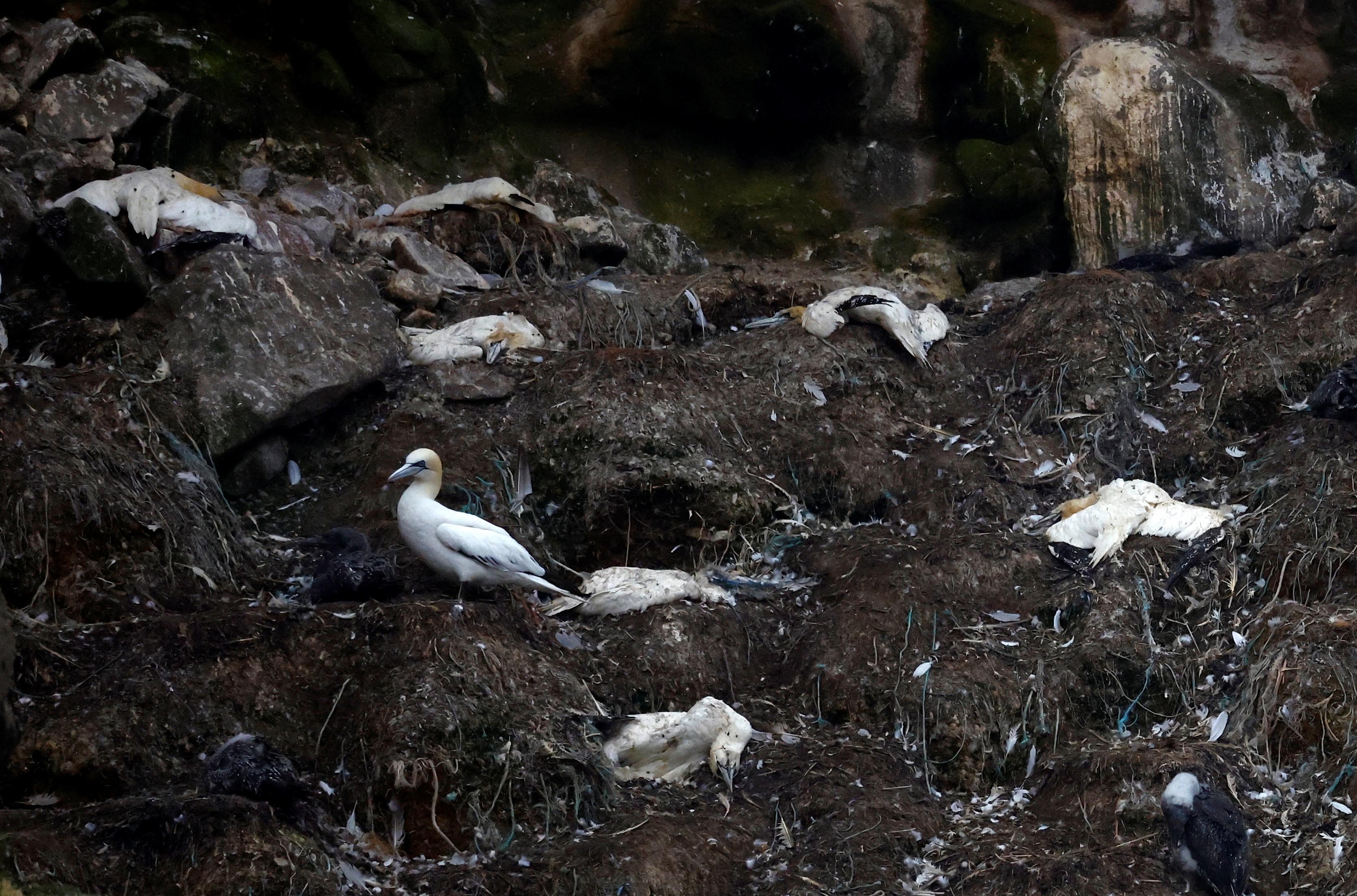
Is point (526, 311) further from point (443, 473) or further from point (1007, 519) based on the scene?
point (1007, 519)

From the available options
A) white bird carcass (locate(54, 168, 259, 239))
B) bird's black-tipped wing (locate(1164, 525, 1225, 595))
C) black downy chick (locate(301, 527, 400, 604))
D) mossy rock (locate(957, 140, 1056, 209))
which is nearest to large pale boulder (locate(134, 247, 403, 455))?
white bird carcass (locate(54, 168, 259, 239))

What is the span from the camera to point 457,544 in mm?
5770

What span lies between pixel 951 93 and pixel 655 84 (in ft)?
8.06

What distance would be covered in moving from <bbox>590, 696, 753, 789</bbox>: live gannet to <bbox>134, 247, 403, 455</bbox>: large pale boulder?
263 cm

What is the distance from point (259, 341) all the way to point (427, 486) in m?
1.69

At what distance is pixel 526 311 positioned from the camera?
8.48 m

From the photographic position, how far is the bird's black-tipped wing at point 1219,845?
497 centimetres

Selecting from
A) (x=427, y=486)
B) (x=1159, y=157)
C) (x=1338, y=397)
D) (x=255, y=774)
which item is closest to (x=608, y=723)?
(x=427, y=486)

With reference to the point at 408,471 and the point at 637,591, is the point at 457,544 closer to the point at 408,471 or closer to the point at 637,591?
the point at 408,471

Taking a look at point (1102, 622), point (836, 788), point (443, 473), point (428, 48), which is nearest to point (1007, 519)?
point (1102, 622)

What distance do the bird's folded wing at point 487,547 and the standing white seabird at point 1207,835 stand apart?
274 cm

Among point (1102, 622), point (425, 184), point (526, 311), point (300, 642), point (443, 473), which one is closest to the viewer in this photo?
point (300, 642)

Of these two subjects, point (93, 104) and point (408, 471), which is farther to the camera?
point (93, 104)

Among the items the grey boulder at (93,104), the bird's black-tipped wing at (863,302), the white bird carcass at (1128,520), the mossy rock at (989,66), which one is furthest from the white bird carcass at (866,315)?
the grey boulder at (93,104)
